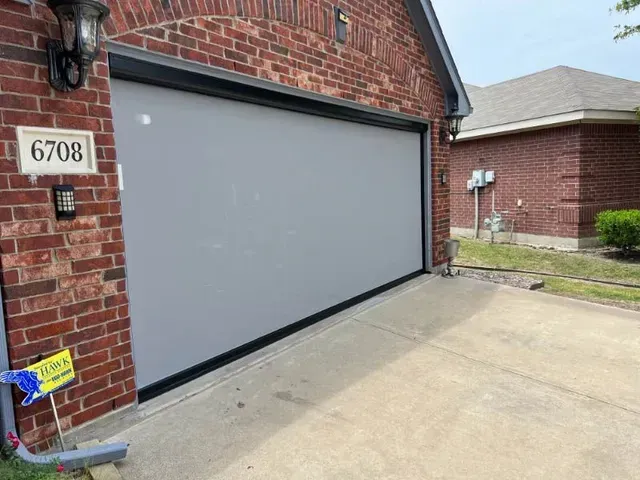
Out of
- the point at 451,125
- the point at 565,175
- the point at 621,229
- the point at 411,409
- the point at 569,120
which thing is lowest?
the point at 411,409

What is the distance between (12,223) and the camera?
7.35 feet

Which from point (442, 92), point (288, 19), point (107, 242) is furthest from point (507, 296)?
point (107, 242)

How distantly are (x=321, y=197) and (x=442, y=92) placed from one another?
3284 mm

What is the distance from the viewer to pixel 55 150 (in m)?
2.40

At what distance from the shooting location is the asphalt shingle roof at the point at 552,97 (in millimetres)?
10336

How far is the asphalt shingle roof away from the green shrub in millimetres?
2405

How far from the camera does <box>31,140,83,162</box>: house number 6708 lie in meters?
2.32

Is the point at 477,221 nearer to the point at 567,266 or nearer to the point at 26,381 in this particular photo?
the point at 567,266

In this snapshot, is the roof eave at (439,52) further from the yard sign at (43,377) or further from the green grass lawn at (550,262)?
the yard sign at (43,377)

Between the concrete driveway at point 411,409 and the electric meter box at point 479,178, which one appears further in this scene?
the electric meter box at point 479,178

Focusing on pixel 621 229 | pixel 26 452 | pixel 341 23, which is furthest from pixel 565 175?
pixel 26 452

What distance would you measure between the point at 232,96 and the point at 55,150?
154cm

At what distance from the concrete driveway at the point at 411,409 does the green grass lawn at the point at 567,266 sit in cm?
194

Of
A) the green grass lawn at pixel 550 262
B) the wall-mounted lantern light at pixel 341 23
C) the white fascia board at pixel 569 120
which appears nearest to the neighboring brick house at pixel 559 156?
the white fascia board at pixel 569 120
